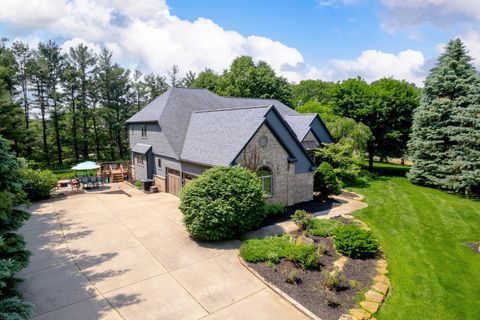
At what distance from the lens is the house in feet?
52.4

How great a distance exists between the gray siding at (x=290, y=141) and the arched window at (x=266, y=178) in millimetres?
2174

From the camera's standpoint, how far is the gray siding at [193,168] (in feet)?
57.5

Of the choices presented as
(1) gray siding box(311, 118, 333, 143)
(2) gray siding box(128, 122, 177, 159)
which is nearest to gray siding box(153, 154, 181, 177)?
(2) gray siding box(128, 122, 177, 159)

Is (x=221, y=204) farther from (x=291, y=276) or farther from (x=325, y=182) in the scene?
(x=325, y=182)

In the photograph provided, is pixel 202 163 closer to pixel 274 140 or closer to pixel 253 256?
pixel 274 140

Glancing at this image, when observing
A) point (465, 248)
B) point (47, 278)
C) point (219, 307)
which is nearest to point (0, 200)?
point (47, 278)

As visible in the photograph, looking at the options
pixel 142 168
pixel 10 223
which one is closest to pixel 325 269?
pixel 10 223

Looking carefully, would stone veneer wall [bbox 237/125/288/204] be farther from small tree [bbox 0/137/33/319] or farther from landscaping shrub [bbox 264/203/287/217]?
small tree [bbox 0/137/33/319]

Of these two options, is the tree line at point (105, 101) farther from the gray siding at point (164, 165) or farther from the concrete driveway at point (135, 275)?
the concrete driveway at point (135, 275)

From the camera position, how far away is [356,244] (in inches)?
452

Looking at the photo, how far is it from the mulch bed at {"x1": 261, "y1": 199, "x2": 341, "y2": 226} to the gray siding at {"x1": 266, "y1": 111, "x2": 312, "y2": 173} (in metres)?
2.40

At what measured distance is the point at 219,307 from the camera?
841 centimetres

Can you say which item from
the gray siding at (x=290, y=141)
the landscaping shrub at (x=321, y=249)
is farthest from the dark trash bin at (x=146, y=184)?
the landscaping shrub at (x=321, y=249)

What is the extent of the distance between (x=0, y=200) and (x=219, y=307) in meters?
6.74
